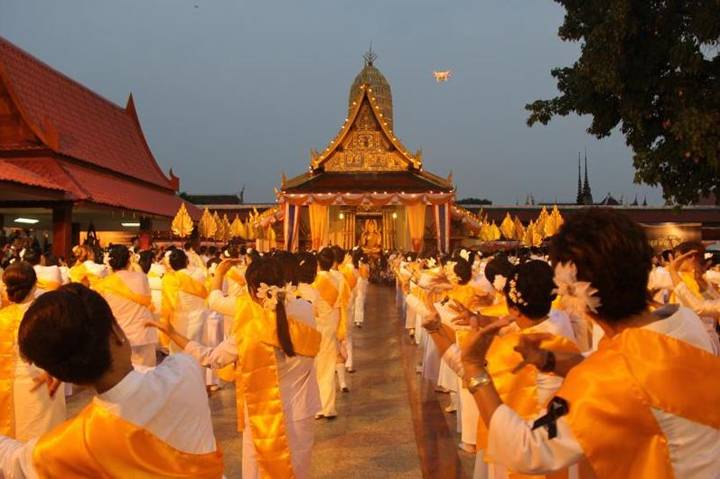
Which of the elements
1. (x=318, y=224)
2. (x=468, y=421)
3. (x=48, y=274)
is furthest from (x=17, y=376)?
(x=318, y=224)

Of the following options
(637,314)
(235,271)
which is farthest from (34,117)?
(637,314)

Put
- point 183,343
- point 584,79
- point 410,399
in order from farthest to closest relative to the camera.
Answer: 1. point 584,79
2. point 410,399
3. point 183,343

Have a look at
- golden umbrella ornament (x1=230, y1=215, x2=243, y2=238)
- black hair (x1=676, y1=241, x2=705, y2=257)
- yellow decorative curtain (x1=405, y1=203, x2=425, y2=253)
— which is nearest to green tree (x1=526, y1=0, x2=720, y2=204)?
black hair (x1=676, y1=241, x2=705, y2=257)

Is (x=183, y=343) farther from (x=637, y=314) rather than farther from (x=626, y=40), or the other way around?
(x=626, y=40)

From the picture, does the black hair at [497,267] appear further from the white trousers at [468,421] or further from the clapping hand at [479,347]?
the clapping hand at [479,347]

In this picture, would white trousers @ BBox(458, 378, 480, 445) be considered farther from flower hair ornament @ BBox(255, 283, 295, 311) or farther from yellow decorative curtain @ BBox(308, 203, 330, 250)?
yellow decorative curtain @ BBox(308, 203, 330, 250)

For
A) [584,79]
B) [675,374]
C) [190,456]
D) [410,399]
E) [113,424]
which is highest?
[584,79]

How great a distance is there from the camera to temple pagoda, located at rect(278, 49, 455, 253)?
2789 cm

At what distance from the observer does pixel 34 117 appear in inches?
709

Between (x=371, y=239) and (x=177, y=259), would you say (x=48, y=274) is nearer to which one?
(x=177, y=259)

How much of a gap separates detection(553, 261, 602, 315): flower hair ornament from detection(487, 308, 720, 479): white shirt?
Result: 18cm

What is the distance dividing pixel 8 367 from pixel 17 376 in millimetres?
87

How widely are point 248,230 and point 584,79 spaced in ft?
70.2

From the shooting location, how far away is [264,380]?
13.6 ft
